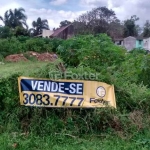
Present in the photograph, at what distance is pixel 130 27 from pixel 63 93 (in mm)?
41587

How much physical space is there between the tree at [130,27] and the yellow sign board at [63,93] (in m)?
40.0

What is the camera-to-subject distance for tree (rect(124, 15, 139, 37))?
137 ft

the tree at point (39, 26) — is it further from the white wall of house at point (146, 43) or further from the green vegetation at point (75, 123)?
the green vegetation at point (75, 123)

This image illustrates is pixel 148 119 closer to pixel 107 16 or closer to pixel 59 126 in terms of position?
pixel 59 126

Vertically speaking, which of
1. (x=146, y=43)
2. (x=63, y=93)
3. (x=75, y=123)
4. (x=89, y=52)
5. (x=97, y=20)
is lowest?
(x=75, y=123)

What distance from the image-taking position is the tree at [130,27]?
4181 centimetres

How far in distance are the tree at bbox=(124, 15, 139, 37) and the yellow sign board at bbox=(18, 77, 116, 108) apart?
4002cm

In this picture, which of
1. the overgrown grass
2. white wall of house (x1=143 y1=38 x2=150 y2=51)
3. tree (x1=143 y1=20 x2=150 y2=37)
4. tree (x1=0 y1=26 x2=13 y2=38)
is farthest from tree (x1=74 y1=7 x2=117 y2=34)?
the overgrown grass

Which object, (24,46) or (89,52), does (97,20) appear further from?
(89,52)

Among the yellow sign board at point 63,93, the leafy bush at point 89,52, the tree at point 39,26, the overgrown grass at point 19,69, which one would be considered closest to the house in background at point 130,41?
the tree at point 39,26

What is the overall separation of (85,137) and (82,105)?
0.44 metres

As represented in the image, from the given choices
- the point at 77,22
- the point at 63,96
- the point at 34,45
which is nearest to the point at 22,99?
the point at 63,96

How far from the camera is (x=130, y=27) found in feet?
141

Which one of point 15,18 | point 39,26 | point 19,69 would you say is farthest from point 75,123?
point 39,26
